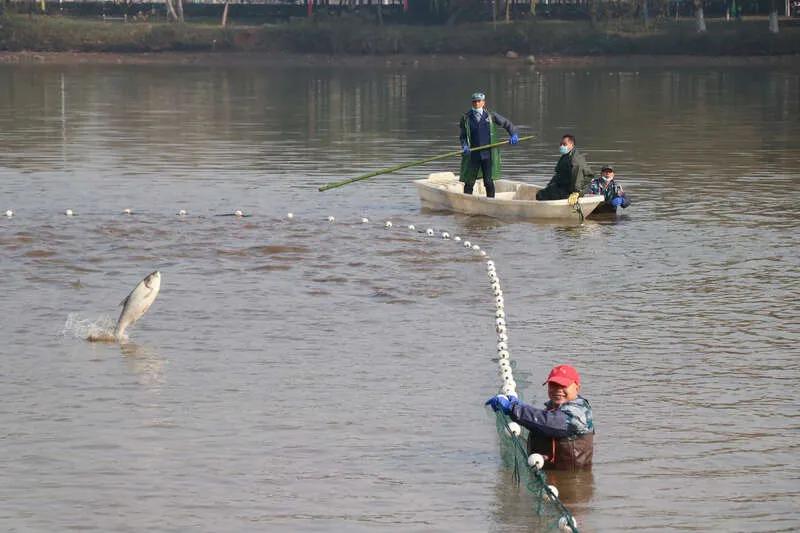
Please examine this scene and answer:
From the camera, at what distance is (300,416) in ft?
43.3

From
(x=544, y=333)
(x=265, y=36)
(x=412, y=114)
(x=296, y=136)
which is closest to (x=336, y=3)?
(x=265, y=36)

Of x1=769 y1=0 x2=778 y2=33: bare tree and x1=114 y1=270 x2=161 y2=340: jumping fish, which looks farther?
x1=769 y1=0 x2=778 y2=33: bare tree

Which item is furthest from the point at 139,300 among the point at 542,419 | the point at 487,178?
the point at 487,178

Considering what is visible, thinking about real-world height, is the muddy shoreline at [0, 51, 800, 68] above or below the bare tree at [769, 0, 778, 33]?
below

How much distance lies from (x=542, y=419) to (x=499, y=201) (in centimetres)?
1330

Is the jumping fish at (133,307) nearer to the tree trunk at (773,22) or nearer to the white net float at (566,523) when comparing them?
the white net float at (566,523)

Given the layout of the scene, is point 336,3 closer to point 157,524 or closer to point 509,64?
point 509,64

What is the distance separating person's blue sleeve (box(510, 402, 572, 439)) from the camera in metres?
10.9

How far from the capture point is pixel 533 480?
10781 millimetres

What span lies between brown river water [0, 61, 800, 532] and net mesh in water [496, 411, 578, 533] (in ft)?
0.47

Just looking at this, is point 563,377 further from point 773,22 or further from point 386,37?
point 386,37

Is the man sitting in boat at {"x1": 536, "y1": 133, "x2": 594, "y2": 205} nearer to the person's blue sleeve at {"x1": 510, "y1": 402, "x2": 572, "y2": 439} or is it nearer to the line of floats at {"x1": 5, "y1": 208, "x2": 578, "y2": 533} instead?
the line of floats at {"x1": 5, "y1": 208, "x2": 578, "y2": 533}

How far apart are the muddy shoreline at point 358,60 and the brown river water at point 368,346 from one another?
46.1 metres

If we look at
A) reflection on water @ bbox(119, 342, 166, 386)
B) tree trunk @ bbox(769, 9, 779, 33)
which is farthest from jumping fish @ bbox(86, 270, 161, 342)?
tree trunk @ bbox(769, 9, 779, 33)
